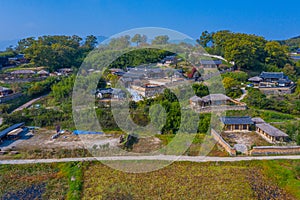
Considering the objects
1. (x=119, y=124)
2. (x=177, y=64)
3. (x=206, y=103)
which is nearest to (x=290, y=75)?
(x=177, y=64)

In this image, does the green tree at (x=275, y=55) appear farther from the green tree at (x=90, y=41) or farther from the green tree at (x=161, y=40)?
the green tree at (x=90, y=41)

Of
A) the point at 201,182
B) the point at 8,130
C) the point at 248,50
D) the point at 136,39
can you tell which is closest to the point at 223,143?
the point at 201,182

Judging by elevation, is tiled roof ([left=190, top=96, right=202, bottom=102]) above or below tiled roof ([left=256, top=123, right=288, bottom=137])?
above

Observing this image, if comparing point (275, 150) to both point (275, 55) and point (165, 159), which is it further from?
point (275, 55)

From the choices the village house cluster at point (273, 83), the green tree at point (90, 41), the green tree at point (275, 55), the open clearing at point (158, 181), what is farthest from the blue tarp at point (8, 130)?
the green tree at point (90, 41)

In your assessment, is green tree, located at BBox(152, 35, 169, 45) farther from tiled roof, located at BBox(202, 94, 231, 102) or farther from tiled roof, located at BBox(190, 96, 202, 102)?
tiled roof, located at BBox(190, 96, 202, 102)

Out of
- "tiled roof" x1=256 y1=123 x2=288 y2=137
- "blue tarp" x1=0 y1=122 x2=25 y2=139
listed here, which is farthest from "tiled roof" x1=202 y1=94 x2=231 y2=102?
"blue tarp" x1=0 y1=122 x2=25 y2=139
